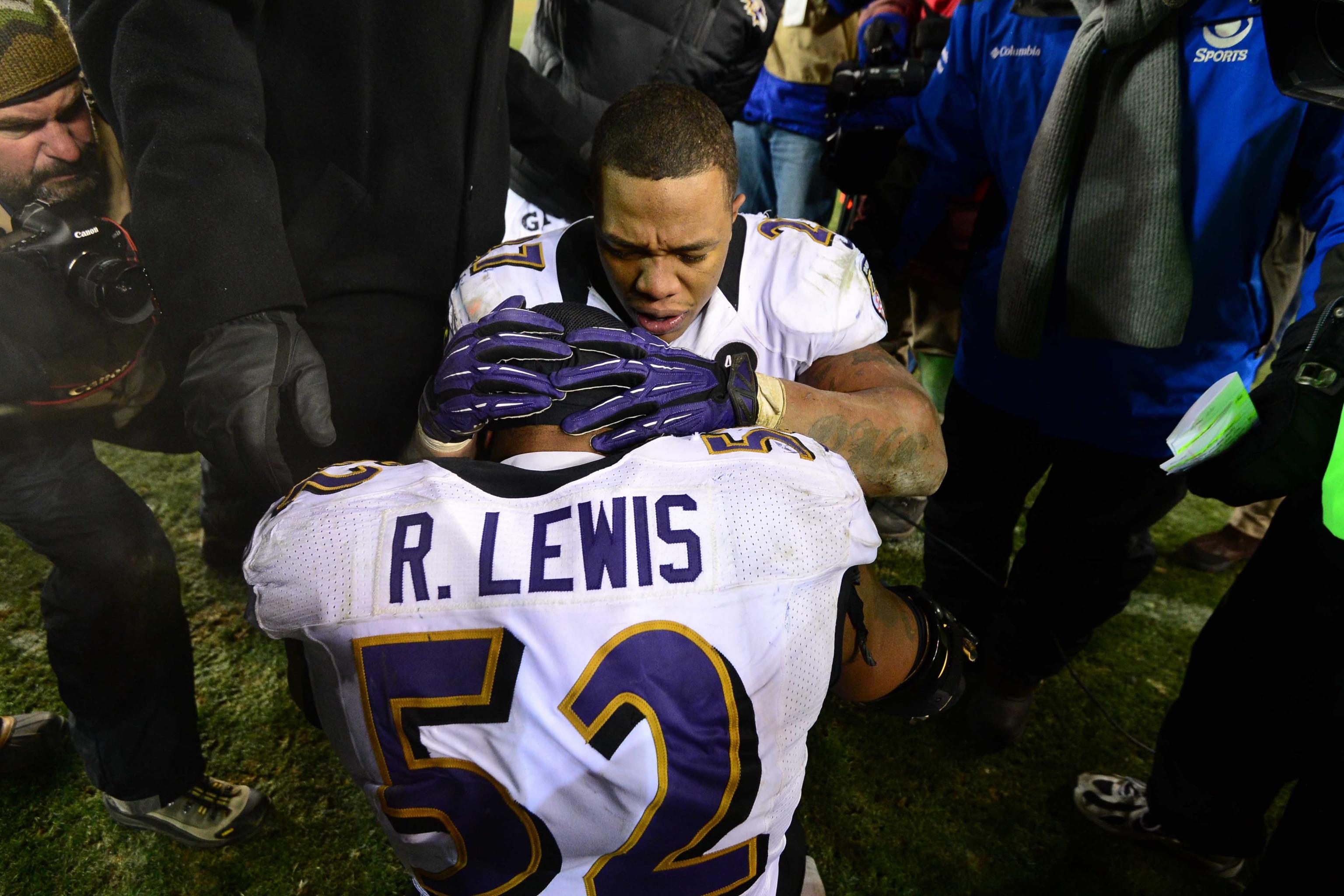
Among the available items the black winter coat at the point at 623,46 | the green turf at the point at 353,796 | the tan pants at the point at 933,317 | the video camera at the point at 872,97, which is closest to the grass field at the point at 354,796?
the green turf at the point at 353,796

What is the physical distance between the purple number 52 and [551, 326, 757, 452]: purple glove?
1.13 feet

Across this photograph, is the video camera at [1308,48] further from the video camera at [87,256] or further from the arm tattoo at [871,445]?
the video camera at [87,256]

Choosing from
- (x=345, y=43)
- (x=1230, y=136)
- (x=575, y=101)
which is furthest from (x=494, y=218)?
(x=1230, y=136)

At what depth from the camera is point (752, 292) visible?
5.47 ft

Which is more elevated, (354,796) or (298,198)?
(298,198)

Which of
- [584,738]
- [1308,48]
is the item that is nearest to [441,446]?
[584,738]

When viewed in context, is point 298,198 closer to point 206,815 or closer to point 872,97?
point 206,815

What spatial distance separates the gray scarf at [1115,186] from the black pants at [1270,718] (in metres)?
0.49

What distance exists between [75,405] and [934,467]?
1429 mm

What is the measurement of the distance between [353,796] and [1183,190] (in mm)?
2186

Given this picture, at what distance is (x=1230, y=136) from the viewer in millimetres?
1550

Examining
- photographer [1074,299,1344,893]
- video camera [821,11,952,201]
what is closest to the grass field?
photographer [1074,299,1344,893]

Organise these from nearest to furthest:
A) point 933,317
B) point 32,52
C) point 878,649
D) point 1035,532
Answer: point 32,52 → point 878,649 → point 1035,532 → point 933,317

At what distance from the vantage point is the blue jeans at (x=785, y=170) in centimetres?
309
